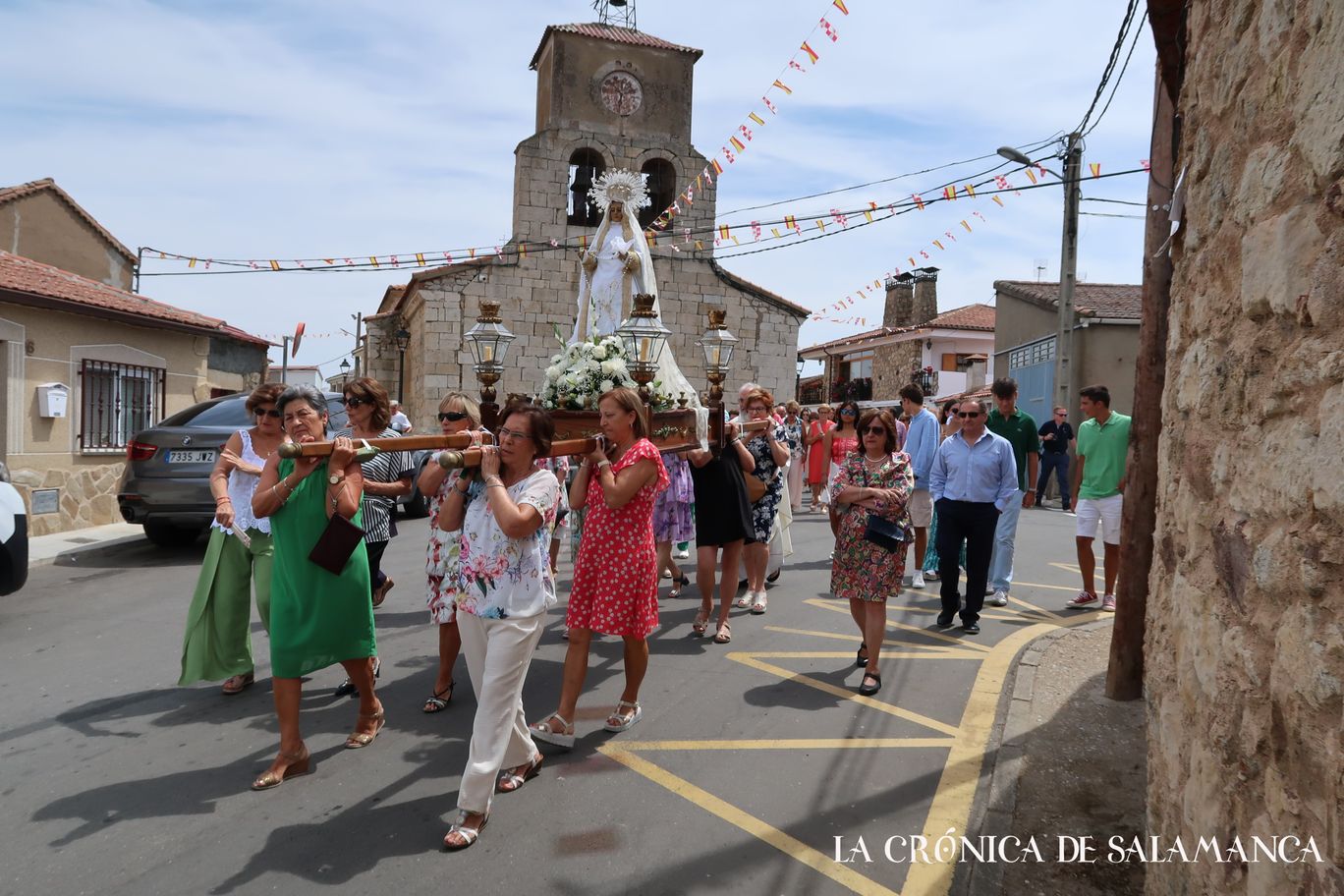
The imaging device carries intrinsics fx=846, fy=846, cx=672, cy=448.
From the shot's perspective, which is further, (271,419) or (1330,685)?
(271,419)

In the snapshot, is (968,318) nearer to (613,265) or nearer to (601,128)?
(601,128)

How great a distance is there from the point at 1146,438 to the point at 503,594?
160 inches

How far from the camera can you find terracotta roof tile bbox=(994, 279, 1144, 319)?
2109 cm

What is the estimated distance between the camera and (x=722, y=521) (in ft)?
20.8

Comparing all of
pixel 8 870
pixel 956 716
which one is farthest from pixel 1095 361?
pixel 8 870

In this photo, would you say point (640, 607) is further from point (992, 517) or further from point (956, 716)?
point (992, 517)

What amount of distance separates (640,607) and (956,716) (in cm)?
198

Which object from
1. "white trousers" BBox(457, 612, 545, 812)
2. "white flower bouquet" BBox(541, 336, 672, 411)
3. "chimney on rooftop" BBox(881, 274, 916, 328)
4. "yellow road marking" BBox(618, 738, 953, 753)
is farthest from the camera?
"chimney on rooftop" BBox(881, 274, 916, 328)

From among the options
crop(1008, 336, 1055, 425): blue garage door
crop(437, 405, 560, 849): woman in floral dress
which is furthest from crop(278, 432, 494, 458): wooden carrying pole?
crop(1008, 336, 1055, 425): blue garage door

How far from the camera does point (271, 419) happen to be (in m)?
4.91

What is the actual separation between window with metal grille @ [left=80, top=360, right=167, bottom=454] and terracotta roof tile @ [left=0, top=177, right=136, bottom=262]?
Result: 26.8ft

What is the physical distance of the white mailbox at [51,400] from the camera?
10.7 metres

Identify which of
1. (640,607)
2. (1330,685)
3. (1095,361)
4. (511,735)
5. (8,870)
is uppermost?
(1095,361)

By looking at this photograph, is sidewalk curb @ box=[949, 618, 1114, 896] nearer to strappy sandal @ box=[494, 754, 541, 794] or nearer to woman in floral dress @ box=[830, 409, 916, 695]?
woman in floral dress @ box=[830, 409, 916, 695]
